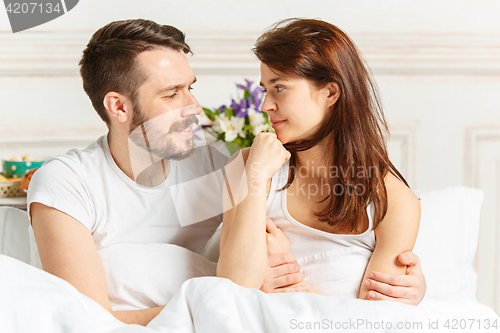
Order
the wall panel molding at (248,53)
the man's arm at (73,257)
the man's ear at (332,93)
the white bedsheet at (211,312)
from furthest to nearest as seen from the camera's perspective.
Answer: the wall panel molding at (248,53) < the man's ear at (332,93) < the man's arm at (73,257) < the white bedsheet at (211,312)

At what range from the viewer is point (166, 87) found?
1144 mm

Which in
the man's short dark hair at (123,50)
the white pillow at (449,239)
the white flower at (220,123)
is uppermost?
the man's short dark hair at (123,50)

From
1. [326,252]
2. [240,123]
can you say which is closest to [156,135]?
[240,123]

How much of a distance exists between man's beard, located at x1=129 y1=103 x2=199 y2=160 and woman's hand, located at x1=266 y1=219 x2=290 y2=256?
32cm

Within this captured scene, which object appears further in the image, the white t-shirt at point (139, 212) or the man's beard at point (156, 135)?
the man's beard at point (156, 135)

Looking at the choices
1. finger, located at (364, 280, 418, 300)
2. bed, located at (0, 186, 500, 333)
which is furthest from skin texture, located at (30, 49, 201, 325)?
finger, located at (364, 280, 418, 300)

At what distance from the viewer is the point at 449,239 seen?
139 centimetres

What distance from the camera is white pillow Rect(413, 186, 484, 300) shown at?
1341 millimetres

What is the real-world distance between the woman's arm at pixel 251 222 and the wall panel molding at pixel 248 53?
77 cm

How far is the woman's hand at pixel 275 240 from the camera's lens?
1.07m

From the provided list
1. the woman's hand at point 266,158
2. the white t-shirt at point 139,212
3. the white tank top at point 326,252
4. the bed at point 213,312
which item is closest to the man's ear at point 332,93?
the woman's hand at point 266,158

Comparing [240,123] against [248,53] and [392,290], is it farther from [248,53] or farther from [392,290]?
[392,290]

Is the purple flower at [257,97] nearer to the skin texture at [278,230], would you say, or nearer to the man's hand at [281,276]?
the skin texture at [278,230]

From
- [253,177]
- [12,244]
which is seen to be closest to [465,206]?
[253,177]
